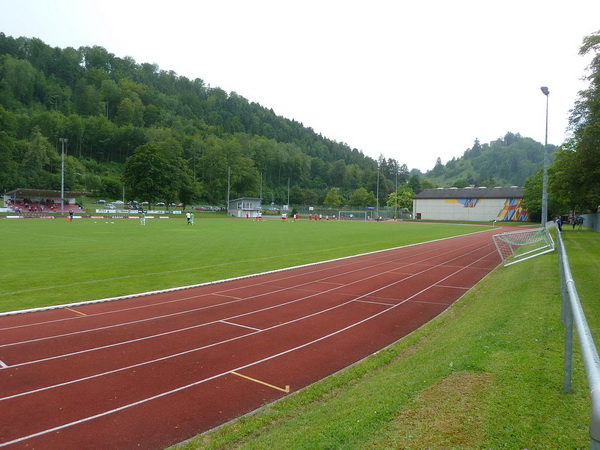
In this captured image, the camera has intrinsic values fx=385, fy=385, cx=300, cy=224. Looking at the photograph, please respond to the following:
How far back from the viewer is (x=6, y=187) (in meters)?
86.9

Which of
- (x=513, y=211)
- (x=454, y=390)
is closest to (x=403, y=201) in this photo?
(x=513, y=211)

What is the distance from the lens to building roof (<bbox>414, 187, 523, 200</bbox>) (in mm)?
85875

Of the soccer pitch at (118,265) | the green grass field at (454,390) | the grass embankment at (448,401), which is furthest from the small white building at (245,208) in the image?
the grass embankment at (448,401)

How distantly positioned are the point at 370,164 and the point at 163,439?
623 feet

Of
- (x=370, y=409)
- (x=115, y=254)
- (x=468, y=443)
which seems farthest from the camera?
(x=115, y=254)

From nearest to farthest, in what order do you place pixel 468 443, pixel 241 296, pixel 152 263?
pixel 468 443 < pixel 241 296 < pixel 152 263

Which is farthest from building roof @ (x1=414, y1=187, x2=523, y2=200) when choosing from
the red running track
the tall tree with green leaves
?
the red running track

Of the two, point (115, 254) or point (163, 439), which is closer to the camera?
point (163, 439)

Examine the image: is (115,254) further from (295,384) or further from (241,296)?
(295,384)

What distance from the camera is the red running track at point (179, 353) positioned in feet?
15.1

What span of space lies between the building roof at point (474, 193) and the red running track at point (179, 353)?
277ft

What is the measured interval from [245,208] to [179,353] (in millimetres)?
80577

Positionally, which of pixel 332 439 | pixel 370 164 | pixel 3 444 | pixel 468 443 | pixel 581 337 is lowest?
pixel 3 444

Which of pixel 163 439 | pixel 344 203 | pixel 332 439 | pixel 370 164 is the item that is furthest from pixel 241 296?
pixel 370 164
